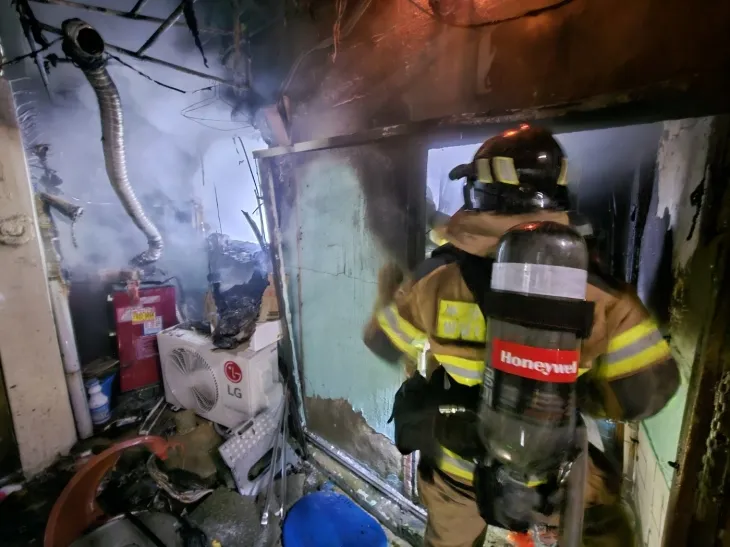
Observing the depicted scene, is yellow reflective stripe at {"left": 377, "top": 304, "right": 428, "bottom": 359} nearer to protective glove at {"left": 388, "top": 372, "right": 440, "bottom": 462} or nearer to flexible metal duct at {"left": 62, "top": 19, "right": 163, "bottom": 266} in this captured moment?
protective glove at {"left": 388, "top": 372, "right": 440, "bottom": 462}

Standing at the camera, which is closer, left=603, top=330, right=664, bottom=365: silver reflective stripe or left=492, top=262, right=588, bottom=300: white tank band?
left=492, top=262, right=588, bottom=300: white tank band

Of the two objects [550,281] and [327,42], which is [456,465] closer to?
[550,281]

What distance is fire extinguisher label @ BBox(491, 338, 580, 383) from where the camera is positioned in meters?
0.93

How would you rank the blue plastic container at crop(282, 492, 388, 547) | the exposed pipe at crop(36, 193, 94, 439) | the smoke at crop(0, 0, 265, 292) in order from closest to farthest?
the blue plastic container at crop(282, 492, 388, 547), the exposed pipe at crop(36, 193, 94, 439), the smoke at crop(0, 0, 265, 292)

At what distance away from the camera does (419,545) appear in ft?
7.44

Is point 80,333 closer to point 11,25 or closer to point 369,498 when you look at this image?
point 11,25

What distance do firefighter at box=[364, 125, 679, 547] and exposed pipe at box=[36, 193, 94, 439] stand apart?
3.52m

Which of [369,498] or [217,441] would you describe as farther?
[217,441]

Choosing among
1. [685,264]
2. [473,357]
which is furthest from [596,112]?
[473,357]

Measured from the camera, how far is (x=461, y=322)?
127 cm

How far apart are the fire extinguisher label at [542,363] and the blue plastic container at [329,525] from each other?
6.80 feet

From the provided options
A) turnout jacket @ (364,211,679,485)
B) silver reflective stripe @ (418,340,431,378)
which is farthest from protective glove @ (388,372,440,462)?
silver reflective stripe @ (418,340,431,378)

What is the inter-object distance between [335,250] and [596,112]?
1777mm

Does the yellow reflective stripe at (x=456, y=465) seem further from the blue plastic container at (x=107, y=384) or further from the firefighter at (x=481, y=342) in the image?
the blue plastic container at (x=107, y=384)
